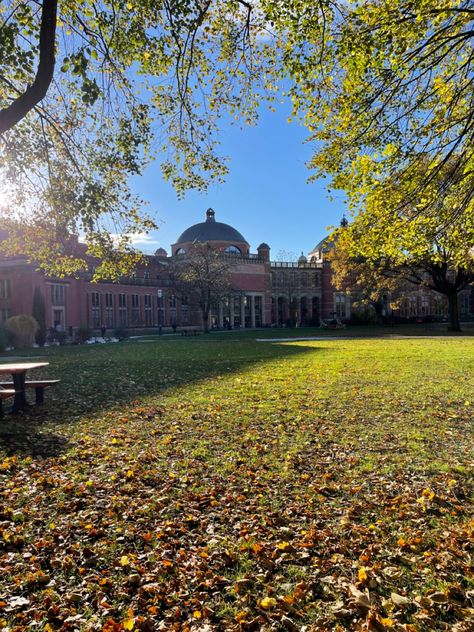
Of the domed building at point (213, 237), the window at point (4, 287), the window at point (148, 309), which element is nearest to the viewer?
the window at point (4, 287)

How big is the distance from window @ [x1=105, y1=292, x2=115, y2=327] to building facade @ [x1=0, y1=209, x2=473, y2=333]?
12cm

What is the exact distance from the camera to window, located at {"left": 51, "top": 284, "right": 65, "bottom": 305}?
4343 cm

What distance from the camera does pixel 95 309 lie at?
168 feet

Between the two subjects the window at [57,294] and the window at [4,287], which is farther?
the window at [57,294]

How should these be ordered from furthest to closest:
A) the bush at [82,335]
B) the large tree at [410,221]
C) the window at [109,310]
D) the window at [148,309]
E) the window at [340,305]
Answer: the window at [340,305] < the window at [148,309] < the window at [109,310] < the bush at [82,335] < the large tree at [410,221]

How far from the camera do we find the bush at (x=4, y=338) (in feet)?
82.5

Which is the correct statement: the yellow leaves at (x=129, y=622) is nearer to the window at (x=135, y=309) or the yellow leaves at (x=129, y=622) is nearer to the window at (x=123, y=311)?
the window at (x=123, y=311)

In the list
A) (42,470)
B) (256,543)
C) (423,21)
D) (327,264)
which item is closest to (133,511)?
(256,543)

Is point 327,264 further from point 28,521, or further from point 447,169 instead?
point 28,521

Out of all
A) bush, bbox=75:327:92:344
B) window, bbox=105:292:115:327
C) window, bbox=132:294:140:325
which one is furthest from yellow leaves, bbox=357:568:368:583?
window, bbox=132:294:140:325

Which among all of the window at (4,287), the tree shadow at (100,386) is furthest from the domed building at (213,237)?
the tree shadow at (100,386)

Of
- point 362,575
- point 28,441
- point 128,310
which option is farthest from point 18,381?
point 128,310

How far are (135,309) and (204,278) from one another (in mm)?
13921

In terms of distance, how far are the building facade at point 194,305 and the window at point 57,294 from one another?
11 cm
